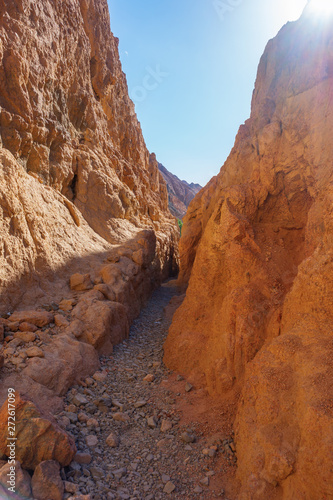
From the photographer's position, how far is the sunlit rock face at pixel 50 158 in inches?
247

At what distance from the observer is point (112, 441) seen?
391 centimetres

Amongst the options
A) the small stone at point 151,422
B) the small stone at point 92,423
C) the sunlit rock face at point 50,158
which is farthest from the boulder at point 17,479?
the sunlit rock face at point 50,158

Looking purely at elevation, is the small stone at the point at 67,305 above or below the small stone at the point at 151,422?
above

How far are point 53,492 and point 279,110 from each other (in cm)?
709

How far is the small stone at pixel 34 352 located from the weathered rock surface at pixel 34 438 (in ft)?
5.39

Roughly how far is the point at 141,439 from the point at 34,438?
1714mm

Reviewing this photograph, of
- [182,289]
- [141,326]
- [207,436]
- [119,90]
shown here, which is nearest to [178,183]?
[119,90]

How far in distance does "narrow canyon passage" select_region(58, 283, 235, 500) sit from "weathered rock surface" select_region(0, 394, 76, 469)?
11.6 inches

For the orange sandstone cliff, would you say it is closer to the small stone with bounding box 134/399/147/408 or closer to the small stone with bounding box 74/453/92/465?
the small stone with bounding box 74/453/92/465

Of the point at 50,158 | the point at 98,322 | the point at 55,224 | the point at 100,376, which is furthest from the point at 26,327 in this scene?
the point at 50,158

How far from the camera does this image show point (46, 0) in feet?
31.5

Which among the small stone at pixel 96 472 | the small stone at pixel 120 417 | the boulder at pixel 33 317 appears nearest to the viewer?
the small stone at pixel 96 472

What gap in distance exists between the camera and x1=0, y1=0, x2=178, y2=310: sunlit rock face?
6.28m

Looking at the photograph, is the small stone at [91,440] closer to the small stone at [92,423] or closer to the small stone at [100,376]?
the small stone at [92,423]
